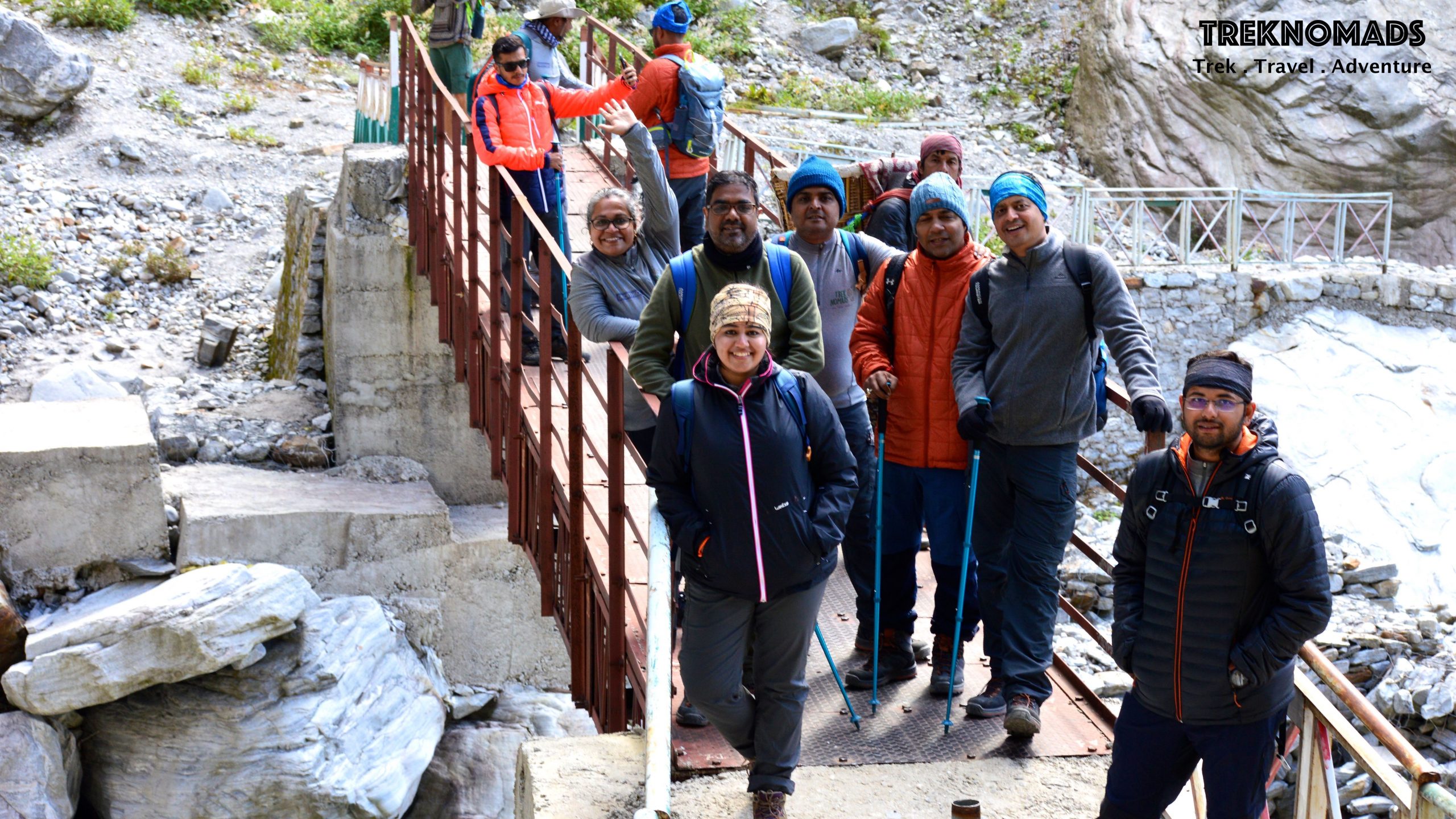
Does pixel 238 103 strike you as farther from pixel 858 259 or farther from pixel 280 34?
pixel 858 259

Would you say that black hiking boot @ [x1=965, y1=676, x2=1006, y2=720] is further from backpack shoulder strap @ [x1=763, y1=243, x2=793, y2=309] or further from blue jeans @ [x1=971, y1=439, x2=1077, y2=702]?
backpack shoulder strap @ [x1=763, y1=243, x2=793, y2=309]

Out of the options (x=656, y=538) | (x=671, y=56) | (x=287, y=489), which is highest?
(x=671, y=56)

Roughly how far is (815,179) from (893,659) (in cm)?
164

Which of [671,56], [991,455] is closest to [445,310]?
[671,56]

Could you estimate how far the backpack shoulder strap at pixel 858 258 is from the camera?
4484mm

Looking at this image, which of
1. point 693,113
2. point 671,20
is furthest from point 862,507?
point 671,20

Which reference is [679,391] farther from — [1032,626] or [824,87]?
[824,87]

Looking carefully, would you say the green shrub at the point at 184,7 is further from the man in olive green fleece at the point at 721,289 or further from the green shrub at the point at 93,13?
the man in olive green fleece at the point at 721,289

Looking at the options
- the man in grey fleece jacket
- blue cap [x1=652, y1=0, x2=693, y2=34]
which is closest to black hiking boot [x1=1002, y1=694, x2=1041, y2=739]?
the man in grey fleece jacket

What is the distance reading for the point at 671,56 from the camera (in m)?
6.15

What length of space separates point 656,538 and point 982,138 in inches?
625

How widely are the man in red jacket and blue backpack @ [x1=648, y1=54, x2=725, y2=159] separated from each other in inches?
0.9

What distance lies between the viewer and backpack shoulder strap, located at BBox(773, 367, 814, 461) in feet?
11.3

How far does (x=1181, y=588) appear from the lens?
321 cm
